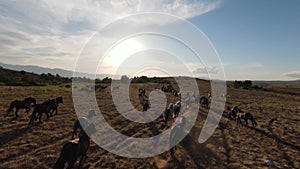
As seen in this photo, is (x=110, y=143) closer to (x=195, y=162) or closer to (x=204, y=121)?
(x=195, y=162)

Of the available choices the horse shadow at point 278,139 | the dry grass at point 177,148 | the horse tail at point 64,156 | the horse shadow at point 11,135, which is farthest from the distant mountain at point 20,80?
the horse shadow at point 278,139

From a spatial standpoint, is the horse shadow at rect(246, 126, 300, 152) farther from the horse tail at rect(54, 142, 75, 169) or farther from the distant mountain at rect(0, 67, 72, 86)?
the distant mountain at rect(0, 67, 72, 86)

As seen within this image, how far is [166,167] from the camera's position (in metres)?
10.2

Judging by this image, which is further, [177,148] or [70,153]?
[177,148]

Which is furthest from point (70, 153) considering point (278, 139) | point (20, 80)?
point (20, 80)

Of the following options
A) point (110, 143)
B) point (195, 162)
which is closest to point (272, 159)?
point (195, 162)

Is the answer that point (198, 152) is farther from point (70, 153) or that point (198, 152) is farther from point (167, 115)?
point (70, 153)

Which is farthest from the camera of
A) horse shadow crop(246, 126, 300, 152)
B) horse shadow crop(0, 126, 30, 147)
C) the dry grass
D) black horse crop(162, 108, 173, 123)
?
black horse crop(162, 108, 173, 123)

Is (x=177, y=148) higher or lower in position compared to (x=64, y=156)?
lower

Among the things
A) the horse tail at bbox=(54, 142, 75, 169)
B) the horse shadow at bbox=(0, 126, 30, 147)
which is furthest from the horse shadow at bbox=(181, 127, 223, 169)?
the horse shadow at bbox=(0, 126, 30, 147)

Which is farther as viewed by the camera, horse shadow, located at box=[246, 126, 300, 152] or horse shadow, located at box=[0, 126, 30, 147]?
horse shadow, located at box=[246, 126, 300, 152]

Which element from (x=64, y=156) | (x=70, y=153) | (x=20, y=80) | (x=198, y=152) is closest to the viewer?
(x=64, y=156)

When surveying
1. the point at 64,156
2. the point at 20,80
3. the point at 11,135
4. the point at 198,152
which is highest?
the point at 20,80

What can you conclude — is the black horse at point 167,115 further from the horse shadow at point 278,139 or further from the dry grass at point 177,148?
the horse shadow at point 278,139
